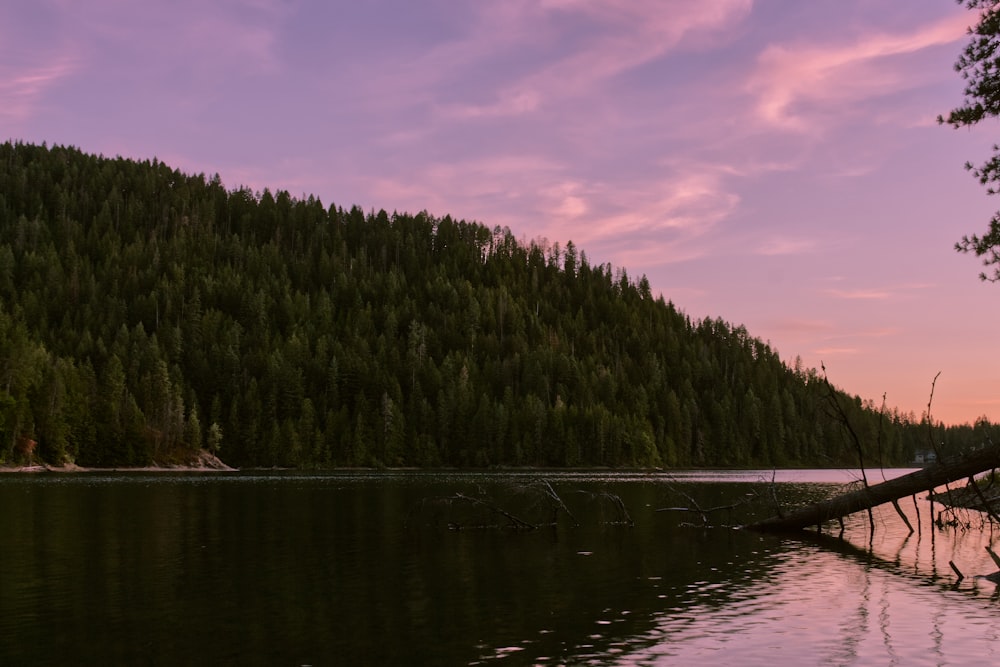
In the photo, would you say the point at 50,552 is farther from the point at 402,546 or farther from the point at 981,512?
the point at 981,512

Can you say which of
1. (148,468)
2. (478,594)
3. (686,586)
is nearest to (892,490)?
(686,586)

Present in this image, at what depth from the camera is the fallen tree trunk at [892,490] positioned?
40844 mm

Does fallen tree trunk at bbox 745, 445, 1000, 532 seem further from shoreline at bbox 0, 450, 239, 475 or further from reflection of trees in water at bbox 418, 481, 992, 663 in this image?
shoreline at bbox 0, 450, 239, 475

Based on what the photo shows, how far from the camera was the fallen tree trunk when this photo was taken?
134ft

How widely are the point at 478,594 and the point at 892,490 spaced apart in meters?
25.4

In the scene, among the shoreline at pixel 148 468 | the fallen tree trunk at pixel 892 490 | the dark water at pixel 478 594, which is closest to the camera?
the dark water at pixel 478 594

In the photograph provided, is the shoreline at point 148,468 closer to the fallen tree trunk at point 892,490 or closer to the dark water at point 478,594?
the dark water at point 478,594

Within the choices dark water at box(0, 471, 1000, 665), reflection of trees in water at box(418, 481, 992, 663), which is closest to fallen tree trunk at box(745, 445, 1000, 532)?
reflection of trees in water at box(418, 481, 992, 663)

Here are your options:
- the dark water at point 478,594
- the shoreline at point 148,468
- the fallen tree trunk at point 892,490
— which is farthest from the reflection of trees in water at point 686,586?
the shoreline at point 148,468

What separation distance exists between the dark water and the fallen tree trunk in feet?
7.15

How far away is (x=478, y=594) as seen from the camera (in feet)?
106

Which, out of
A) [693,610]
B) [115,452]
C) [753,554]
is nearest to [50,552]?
[693,610]

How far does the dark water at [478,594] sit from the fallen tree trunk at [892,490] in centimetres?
218

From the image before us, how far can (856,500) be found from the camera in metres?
49.6
